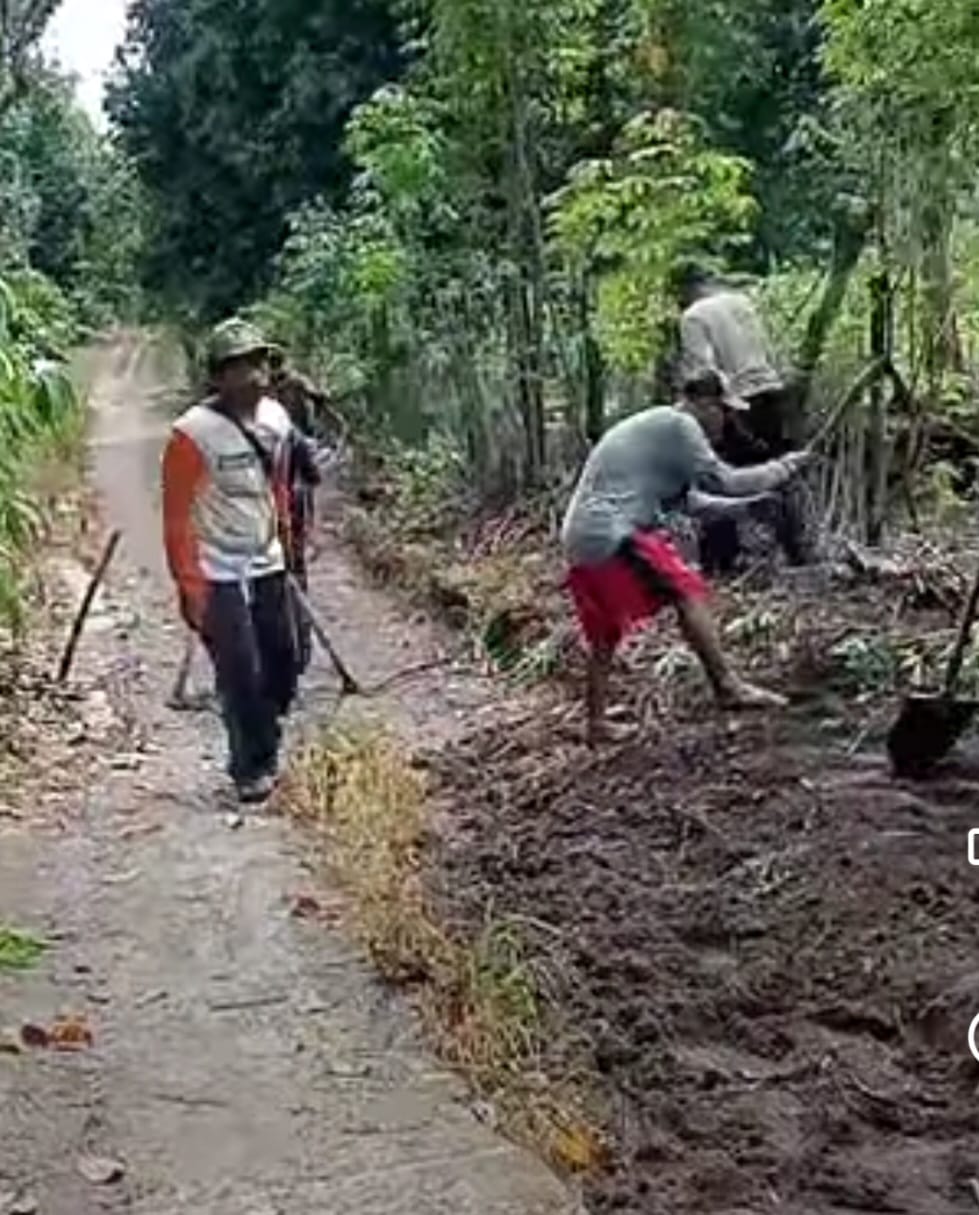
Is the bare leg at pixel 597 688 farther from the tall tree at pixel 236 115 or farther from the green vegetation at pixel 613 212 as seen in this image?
the tall tree at pixel 236 115

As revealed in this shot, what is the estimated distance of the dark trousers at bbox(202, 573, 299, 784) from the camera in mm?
7590

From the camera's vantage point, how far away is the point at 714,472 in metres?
7.94

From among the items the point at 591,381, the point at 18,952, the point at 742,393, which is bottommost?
the point at 18,952

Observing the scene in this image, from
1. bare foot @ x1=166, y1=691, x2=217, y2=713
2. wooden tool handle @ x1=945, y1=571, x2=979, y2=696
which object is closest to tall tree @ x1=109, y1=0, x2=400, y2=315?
bare foot @ x1=166, y1=691, x2=217, y2=713

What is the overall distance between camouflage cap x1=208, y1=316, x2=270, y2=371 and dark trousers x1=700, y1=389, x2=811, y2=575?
296 centimetres

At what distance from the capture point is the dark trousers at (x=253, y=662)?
7590 millimetres

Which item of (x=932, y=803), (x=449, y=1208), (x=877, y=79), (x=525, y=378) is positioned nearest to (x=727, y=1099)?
(x=449, y=1208)

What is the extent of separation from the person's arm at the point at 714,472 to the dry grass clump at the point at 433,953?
1.38 meters

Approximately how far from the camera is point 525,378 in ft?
44.9

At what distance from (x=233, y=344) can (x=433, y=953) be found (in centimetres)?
243

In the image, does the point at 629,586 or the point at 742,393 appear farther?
the point at 742,393

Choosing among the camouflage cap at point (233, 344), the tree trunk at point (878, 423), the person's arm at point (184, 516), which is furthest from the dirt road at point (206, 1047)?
the tree trunk at point (878, 423)

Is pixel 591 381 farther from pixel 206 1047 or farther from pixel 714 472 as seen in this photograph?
pixel 206 1047

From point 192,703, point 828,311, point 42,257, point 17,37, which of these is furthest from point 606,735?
point 42,257
